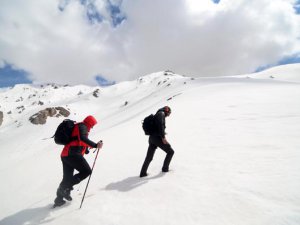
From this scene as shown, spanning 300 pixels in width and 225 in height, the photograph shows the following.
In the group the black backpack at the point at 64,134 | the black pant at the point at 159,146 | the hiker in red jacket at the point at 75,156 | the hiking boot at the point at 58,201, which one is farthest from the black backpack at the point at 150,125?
the hiking boot at the point at 58,201

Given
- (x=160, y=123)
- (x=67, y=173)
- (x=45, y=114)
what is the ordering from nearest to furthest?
1. (x=67, y=173)
2. (x=160, y=123)
3. (x=45, y=114)

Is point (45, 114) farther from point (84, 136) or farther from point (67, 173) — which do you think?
point (84, 136)

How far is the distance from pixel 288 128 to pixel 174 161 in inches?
222

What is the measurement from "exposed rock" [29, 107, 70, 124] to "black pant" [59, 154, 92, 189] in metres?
77.8

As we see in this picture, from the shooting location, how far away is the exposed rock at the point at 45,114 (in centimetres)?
7465

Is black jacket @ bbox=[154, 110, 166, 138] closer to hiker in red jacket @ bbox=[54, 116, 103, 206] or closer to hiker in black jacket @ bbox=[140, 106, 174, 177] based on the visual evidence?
hiker in black jacket @ bbox=[140, 106, 174, 177]

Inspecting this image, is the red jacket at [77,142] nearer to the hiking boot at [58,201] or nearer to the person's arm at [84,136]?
the person's arm at [84,136]

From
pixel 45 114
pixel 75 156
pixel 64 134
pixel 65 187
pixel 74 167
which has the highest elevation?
pixel 45 114

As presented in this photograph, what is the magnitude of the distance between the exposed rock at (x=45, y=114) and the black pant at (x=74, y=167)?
77.8 metres

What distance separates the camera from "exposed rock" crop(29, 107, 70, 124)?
2939 inches

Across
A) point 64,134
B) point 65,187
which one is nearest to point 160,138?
point 64,134

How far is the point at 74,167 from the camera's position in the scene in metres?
5.38

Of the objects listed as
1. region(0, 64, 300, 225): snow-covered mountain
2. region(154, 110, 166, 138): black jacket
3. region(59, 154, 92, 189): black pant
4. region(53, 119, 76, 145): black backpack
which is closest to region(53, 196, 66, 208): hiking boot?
region(0, 64, 300, 225): snow-covered mountain

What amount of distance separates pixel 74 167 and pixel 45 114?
3249 inches
